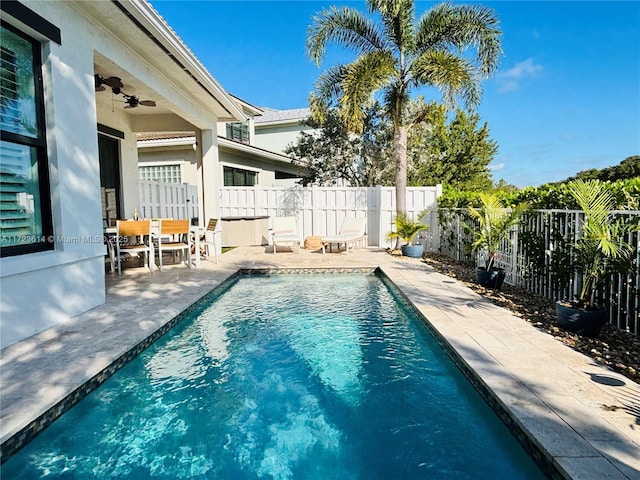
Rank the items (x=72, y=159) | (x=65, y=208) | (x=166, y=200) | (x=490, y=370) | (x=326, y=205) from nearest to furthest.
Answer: (x=490, y=370)
(x=65, y=208)
(x=72, y=159)
(x=166, y=200)
(x=326, y=205)

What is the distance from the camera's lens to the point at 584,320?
13.3ft

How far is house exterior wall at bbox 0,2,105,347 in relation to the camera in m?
3.97

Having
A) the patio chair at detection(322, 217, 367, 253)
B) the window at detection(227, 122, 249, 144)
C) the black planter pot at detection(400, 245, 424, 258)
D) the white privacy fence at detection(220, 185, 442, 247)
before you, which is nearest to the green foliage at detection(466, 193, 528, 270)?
the black planter pot at detection(400, 245, 424, 258)

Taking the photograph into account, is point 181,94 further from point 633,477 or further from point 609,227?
point 633,477

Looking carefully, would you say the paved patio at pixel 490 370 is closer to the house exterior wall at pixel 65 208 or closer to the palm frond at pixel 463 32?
the house exterior wall at pixel 65 208

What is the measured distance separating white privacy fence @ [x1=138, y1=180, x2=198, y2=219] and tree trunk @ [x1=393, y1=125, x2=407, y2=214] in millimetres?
7592

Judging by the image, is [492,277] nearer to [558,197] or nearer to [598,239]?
[558,197]

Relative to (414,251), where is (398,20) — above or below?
above

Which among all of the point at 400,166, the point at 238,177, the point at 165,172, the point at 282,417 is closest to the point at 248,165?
the point at 238,177

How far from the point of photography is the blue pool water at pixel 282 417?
2.40 meters

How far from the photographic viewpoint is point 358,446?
8.63 feet

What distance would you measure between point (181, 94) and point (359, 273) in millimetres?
5728

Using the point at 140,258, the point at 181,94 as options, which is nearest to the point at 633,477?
the point at 181,94

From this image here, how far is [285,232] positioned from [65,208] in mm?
7839
